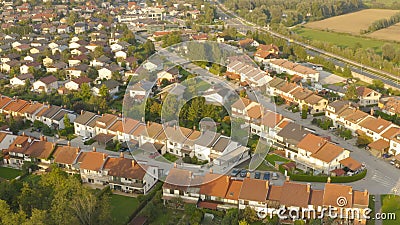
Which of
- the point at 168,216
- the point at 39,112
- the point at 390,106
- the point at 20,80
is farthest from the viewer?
the point at 20,80

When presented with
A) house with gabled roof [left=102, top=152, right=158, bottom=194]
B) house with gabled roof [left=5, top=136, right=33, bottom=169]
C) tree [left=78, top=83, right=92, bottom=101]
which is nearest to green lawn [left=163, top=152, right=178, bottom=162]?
house with gabled roof [left=102, top=152, right=158, bottom=194]

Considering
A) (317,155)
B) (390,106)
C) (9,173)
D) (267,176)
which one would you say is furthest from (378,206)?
(9,173)

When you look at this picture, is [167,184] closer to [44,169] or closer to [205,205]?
[205,205]

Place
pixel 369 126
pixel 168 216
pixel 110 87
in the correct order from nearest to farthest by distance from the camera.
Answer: pixel 168 216 < pixel 369 126 < pixel 110 87

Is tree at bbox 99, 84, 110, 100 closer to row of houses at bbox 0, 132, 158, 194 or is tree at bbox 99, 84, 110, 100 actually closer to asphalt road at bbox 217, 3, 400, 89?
row of houses at bbox 0, 132, 158, 194

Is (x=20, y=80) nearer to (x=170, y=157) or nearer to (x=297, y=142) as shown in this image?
(x=170, y=157)

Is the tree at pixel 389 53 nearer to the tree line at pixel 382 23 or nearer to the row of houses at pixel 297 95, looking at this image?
the tree line at pixel 382 23

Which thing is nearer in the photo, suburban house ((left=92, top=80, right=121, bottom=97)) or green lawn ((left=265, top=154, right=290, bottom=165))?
green lawn ((left=265, top=154, right=290, bottom=165))
